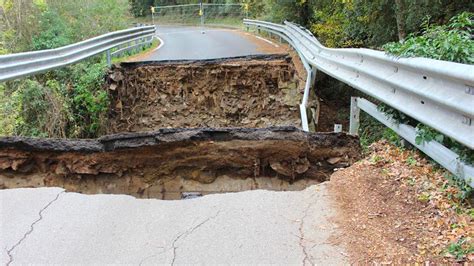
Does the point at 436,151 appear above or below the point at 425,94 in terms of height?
below

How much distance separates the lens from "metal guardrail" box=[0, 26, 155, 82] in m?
7.18

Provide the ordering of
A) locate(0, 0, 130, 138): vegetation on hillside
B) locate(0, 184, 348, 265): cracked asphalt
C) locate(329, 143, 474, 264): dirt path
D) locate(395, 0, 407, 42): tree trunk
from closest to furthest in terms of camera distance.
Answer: locate(329, 143, 474, 264): dirt path, locate(0, 184, 348, 265): cracked asphalt, locate(395, 0, 407, 42): tree trunk, locate(0, 0, 130, 138): vegetation on hillside

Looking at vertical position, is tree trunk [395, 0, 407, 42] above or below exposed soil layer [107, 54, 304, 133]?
above

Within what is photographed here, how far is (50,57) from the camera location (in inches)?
353

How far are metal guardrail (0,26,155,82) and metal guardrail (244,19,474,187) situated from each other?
5482mm

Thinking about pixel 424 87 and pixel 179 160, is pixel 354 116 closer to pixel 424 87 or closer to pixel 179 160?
pixel 424 87

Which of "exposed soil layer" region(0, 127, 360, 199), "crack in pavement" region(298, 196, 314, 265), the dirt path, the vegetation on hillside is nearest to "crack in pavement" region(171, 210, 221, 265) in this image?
"crack in pavement" region(298, 196, 314, 265)

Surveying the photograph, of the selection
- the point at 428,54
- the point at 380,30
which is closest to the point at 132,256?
the point at 428,54

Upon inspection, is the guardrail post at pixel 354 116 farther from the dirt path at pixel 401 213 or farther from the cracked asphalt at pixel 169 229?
the cracked asphalt at pixel 169 229

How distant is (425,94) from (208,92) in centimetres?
997

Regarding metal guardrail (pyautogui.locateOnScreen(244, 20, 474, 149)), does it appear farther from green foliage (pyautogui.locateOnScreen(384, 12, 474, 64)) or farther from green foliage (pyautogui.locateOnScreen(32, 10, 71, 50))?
green foliage (pyautogui.locateOnScreen(32, 10, 71, 50))

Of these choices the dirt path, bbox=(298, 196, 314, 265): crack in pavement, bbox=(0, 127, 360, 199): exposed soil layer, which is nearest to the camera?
the dirt path

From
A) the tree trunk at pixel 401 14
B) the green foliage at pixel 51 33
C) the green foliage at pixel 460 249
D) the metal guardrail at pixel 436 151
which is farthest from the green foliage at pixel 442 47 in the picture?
the green foliage at pixel 51 33

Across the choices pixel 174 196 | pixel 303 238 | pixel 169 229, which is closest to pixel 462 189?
pixel 303 238
